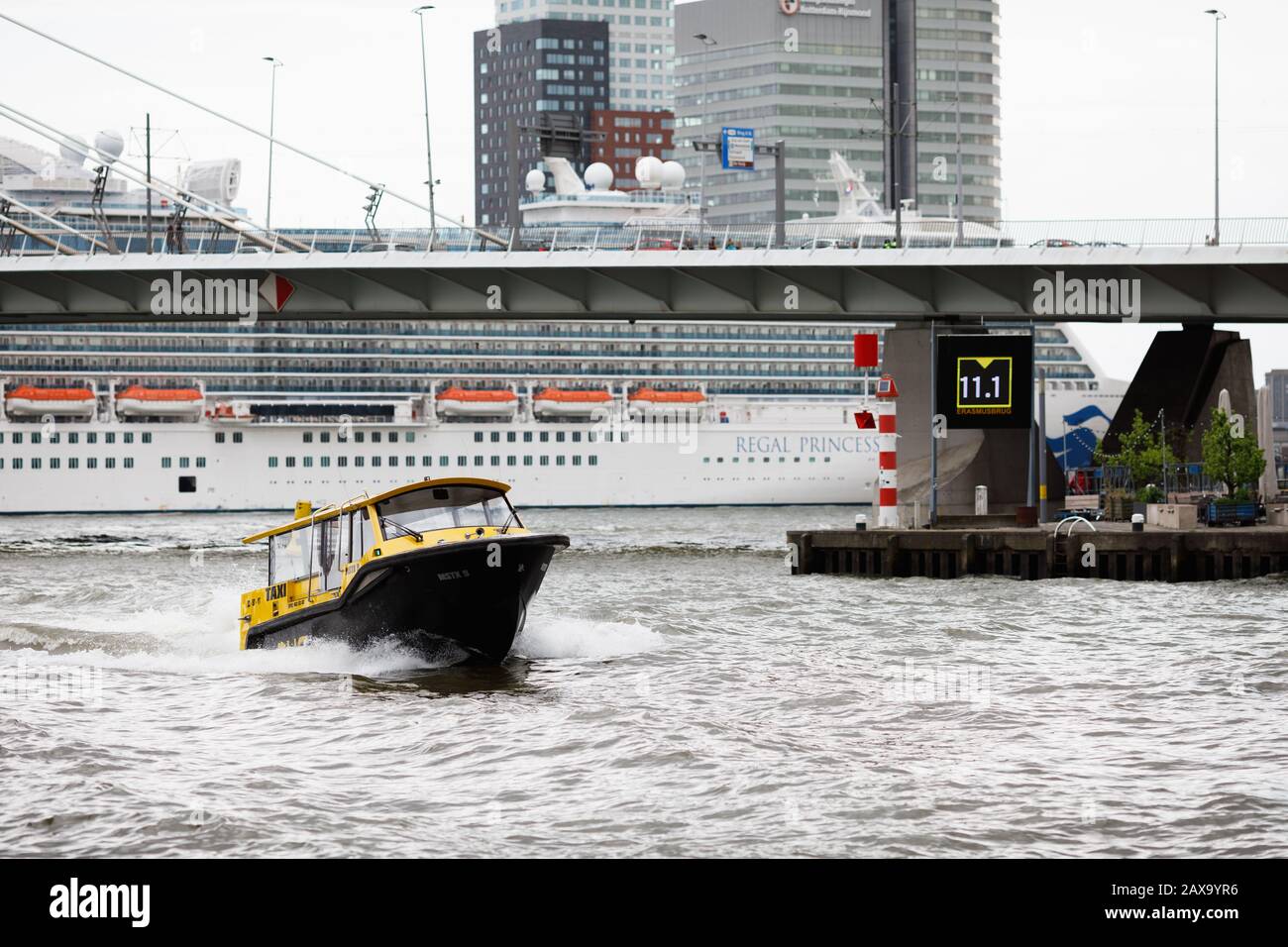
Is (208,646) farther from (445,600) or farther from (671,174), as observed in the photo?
(671,174)

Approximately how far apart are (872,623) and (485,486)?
7.82m

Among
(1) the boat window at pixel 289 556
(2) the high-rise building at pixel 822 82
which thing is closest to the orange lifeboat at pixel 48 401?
(1) the boat window at pixel 289 556

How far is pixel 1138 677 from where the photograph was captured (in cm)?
1842

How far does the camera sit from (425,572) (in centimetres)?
1856

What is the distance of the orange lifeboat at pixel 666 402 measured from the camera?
259ft

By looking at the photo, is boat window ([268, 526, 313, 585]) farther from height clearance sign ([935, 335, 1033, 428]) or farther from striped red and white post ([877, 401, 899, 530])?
height clearance sign ([935, 335, 1033, 428])

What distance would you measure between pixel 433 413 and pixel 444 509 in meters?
58.7

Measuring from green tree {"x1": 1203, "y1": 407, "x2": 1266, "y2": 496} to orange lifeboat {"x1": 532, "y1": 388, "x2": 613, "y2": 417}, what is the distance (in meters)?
41.5

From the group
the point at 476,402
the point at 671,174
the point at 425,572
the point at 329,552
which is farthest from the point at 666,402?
the point at 425,572

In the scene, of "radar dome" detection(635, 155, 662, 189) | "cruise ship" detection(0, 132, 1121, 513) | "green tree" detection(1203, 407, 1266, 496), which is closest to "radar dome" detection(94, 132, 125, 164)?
"cruise ship" detection(0, 132, 1121, 513)

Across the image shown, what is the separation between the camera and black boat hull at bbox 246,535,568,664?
61.0ft

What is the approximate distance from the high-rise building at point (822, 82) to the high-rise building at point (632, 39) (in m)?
28.1
